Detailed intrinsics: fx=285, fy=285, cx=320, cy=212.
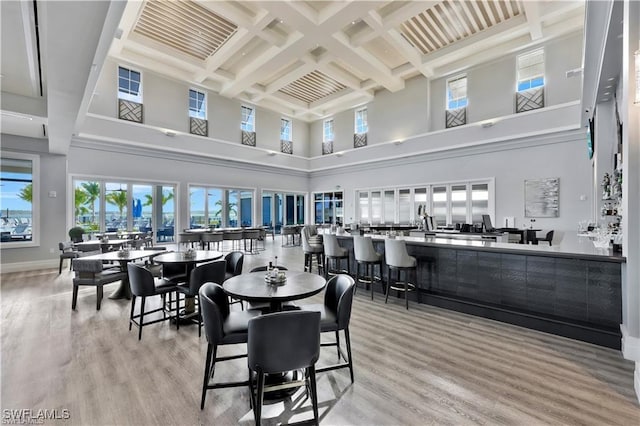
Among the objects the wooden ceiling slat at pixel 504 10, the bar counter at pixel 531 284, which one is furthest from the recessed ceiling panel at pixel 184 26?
the bar counter at pixel 531 284

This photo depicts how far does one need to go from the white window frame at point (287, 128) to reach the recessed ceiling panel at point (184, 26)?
5019 millimetres

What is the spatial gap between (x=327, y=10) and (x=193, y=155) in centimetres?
650

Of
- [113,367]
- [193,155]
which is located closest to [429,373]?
[113,367]

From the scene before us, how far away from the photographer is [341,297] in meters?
2.34

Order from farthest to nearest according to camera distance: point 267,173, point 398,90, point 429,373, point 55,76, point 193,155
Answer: point 267,173, point 398,90, point 193,155, point 55,76, point 429,373

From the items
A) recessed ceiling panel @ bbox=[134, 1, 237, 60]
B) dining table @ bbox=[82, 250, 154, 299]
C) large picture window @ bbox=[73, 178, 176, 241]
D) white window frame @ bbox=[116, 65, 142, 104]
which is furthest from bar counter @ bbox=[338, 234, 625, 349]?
white window frame @ bbox=[116, 65, 142, 104]

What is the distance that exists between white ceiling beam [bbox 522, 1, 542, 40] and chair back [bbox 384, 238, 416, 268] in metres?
6.68

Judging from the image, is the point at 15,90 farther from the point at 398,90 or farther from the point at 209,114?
the point at 398,90

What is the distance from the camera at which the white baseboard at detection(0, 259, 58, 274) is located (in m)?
6.79

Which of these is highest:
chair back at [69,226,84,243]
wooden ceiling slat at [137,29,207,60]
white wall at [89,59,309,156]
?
wooden ceiling slat at [137,29,207,60]

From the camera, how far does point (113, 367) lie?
2637mm

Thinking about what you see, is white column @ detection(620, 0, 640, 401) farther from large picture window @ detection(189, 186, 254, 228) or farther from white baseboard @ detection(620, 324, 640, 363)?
large picture window @ detection(189, 186, 254, 228)

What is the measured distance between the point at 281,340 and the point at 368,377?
44.8 inches

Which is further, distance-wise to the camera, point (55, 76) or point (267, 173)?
point (267, 173)
